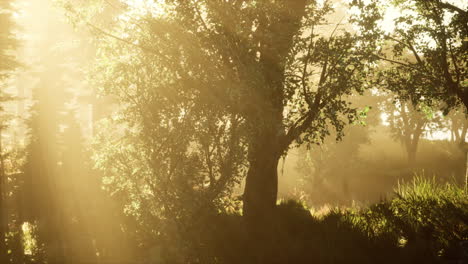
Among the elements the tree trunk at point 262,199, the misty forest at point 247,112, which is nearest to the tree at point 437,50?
the misty forest at point 247,112

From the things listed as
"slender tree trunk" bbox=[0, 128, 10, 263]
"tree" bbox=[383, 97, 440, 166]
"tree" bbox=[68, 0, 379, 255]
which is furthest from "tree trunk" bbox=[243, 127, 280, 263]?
"tree" bbox=[383, 97, 440, 166]

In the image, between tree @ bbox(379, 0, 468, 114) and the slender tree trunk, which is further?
the slender tree trunk

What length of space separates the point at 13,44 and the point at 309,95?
60.2 feet

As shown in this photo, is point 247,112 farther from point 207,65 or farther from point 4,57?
point 4,57

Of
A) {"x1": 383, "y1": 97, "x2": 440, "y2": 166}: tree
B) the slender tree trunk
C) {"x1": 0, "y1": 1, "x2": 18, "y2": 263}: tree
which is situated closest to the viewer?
the slender tree trunk

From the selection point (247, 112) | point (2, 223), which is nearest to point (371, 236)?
point (247, 112)

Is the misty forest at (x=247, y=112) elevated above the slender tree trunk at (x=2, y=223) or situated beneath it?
elevated above

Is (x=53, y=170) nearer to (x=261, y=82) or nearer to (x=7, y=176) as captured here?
(x=7, y=176)

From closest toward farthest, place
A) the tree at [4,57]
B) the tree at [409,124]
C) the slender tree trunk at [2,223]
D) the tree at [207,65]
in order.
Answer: the tree at [207,65] < the slender tree trunk at [2,223] < the tree at [4,57] < the tree at [409,124]

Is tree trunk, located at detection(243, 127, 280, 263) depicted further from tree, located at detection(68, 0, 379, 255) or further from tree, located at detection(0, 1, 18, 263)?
tree, located at detection(0, 1, 18, 263)

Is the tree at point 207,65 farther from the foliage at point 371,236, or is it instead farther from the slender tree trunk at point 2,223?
the slender tree trunk at point 2,223

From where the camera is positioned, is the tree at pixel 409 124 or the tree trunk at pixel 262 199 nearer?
the tree trunk at pixel 262 199

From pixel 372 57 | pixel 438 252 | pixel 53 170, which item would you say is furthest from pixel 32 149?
pixel 438 252

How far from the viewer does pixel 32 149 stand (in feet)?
72.8
